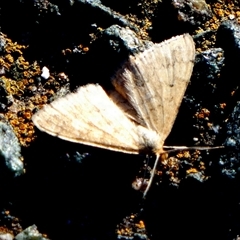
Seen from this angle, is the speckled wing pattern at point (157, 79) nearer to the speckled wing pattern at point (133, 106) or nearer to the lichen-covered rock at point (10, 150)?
the speckled wing pattern at point (133, 106)

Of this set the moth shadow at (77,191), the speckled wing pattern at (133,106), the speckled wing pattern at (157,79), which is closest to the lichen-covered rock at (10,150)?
the moth shadow at (77,191)

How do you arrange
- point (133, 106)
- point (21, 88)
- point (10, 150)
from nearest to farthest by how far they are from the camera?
point (10, 150), point (133, 106), point (21, 88)

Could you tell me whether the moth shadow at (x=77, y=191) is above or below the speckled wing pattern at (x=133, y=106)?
below

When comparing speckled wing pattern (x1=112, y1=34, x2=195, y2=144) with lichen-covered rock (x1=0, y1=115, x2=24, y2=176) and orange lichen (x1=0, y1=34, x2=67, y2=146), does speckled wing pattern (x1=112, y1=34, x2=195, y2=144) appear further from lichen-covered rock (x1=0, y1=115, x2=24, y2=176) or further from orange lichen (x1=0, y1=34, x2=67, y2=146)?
lichen-covered rock (x1=0, y1=115, x2=24, y2=176)

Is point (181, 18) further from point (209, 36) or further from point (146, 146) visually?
point (146, 146)

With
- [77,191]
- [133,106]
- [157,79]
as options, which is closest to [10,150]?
[77,191]

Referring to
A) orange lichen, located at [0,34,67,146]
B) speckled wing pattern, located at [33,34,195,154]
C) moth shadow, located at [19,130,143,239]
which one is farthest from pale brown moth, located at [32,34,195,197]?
orange lichen, located at [0,34,67,146]

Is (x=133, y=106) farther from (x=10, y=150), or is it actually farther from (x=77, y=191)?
(x=10, y=150)
